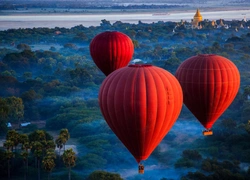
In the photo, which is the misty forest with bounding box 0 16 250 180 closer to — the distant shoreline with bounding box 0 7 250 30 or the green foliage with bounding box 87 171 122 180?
the green foliage with bounding box 87 171 122 180

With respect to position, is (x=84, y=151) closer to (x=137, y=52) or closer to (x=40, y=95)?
(x=40, y=95)

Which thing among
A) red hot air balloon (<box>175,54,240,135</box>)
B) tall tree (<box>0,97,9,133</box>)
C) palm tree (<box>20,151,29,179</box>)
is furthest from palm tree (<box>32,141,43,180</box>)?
tall tree (<box>0,97,9,133</box>)

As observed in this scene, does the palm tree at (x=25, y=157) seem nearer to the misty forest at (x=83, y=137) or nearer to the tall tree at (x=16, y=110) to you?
the misty forest at (x=83, y=137)

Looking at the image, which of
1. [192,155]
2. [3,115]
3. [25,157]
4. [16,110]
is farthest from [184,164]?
[16,110]

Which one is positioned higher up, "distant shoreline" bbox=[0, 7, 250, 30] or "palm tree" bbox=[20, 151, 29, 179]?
"palm tree" bbox=[20, 151, 29, 179]

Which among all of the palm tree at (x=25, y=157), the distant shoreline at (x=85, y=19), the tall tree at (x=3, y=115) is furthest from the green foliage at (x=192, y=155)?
the distant shoreline at (x=85, y=19)

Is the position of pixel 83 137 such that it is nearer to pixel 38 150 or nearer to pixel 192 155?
pixel 38 150
